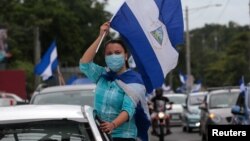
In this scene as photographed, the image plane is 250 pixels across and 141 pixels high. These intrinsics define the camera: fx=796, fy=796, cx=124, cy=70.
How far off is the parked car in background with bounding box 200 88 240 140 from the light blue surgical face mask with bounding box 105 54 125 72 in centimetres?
1206

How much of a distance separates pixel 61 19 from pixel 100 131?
191 ft

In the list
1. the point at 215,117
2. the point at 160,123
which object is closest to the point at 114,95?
the point at 215,117

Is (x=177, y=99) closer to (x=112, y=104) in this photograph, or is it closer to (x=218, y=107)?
(x=218, y=107)

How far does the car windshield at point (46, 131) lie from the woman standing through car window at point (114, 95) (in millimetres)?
885

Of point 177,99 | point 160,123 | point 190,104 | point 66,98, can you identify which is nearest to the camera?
point 66,98

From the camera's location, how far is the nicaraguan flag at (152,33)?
8.58 meters

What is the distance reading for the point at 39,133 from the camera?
20.1 feet

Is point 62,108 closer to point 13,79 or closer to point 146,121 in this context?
point 146,121

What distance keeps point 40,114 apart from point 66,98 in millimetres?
6424

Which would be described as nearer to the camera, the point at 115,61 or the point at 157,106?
the point at 115,61

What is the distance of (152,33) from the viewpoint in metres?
8.85

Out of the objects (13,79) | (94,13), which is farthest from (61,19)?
(13,79)

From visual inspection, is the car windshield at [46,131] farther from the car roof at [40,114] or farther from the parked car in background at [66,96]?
the parked car in background at [66,96]

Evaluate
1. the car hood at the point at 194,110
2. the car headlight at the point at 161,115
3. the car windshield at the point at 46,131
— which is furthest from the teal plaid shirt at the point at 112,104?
the car hood at the point at 194,110
